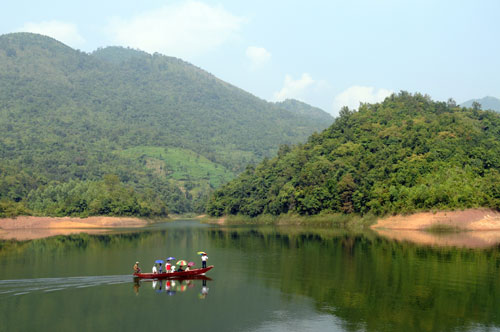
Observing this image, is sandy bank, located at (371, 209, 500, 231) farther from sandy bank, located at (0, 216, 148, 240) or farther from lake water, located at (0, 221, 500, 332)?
sandy bank, located at (0, 216, 148, 240)

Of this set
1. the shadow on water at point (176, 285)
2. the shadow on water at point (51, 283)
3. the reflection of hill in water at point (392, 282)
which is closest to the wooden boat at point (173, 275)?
the shadow on water at point (176, 285)

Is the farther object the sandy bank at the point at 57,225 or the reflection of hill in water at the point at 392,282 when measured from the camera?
the sandy bank at the point at 57,225

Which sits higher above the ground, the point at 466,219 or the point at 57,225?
the point at 466,219

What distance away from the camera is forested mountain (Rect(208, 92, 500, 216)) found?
10431 centimetres

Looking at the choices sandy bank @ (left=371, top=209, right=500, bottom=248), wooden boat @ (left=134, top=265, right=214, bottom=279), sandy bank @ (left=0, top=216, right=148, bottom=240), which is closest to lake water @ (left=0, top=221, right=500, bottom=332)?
wooden boat @ (left=134, top=265, right=214, bottom=279)

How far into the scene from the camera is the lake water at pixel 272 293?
105ft

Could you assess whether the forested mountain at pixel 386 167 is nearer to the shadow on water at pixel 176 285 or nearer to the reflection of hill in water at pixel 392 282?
the reflection of hill in water at pixel 392 282

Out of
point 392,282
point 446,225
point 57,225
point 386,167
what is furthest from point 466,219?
point 57,225

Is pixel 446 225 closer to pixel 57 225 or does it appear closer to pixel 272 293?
pixel 272 293

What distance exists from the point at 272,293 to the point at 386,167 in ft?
294

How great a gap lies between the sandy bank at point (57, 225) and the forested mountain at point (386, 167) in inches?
1499

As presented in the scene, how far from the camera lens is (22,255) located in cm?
6862

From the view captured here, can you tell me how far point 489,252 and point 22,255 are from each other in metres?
59.1

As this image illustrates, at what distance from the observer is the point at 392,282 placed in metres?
43.6
